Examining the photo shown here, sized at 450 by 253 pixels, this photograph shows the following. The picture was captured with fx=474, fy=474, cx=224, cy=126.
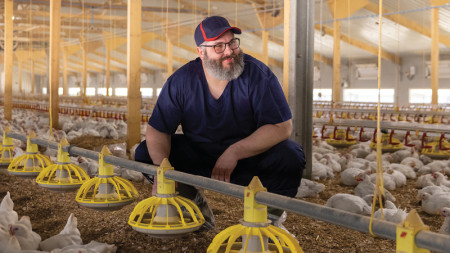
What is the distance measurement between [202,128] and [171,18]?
13498 mm

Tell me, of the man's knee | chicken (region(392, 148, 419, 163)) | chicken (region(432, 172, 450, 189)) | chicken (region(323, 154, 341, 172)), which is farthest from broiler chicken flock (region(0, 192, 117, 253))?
chicken (region(392, 148, 419, 163))

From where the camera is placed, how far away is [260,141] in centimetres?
204

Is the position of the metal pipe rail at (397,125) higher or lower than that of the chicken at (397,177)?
higher

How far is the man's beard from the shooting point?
2.09m

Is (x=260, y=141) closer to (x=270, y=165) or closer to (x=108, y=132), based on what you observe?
(x=270, y=165)

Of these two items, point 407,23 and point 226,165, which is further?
point 407,23

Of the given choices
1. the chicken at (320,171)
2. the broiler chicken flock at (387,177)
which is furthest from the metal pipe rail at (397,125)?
the chicken at (320,171)

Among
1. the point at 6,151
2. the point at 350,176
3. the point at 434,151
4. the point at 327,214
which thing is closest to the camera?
the point at 327,214

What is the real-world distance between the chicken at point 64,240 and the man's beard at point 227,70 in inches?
35.7

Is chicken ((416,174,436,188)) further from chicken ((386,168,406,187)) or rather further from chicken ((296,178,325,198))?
chicken ((296,178,325,198))

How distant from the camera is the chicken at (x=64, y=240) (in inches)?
78.7

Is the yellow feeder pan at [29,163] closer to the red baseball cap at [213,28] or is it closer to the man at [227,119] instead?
the man at [227,119]

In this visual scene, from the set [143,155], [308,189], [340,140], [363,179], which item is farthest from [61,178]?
[340,140]

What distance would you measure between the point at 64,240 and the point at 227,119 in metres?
0.88
